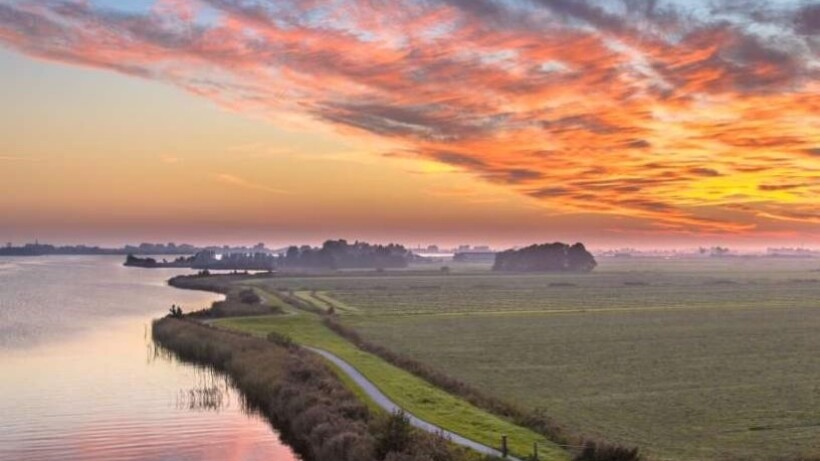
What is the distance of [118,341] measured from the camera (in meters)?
74.6

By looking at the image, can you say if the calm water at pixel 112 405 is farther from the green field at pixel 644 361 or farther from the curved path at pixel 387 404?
the green field at pixel 644 361

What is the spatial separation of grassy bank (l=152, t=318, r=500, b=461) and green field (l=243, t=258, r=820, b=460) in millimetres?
9183

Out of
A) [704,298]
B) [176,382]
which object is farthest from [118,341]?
[704,298]

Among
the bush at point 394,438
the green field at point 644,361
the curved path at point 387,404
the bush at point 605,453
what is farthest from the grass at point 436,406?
the bush at point 394,438

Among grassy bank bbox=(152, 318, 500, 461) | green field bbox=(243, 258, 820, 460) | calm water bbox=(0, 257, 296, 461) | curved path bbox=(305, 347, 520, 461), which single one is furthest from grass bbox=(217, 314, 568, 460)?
calm water bbox=(0, 257, 296, 461)

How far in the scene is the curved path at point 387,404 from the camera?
→ 2889 centimetres

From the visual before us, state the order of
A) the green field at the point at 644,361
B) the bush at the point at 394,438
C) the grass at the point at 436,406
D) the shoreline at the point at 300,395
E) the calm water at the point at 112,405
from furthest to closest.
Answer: the calm water at the point at 112,405, the green field at the point at 644,361, the grass at the point at 436,406, the shoreline at the point at 300,395, the bush at the point at 394,438

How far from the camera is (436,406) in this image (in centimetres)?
3678

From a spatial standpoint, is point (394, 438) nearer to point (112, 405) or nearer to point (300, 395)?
point (300, 395)

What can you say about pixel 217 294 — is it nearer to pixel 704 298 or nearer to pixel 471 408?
pixel 704 298

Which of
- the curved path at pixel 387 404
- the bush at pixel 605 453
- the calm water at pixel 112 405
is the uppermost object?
the bush at pixel 605 453

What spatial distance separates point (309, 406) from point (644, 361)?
27842 millimetres

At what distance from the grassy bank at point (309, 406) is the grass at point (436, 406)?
8.54ft

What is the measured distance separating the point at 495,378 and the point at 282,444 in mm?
15451
